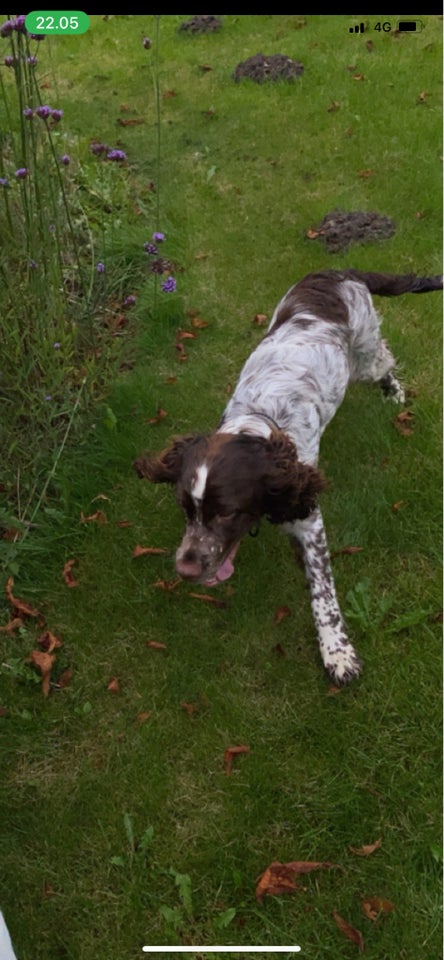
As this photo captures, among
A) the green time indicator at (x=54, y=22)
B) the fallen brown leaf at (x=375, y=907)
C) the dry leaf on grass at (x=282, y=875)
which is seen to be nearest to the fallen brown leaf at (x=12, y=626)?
the dry leaf on grass at (x=282, y=875)

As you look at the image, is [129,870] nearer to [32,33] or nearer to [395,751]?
[395,751]

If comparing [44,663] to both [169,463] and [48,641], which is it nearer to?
[48,641]

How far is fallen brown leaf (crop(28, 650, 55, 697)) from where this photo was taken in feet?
11.0

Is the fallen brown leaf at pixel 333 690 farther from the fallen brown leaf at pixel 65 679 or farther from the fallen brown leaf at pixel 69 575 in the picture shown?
the fallen brown leaf at pixel 69 575

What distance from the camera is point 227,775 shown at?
2975 millimetres

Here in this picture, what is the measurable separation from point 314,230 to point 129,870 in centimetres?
439

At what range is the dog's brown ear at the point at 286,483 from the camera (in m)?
2.86

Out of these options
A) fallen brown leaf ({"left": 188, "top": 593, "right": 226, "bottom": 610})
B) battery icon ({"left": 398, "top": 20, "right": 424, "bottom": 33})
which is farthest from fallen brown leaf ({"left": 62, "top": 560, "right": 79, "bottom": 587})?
battery icon ({"left": 398, "top": 20, "right": 424, "bottom": 33})

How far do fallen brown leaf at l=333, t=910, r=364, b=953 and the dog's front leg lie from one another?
37.0 inches

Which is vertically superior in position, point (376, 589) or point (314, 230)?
→ point (314, 230)

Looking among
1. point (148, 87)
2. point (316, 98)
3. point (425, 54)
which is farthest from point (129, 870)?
point (148, 87)

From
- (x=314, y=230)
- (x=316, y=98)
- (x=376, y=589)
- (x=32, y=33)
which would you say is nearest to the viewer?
(x=32, y=33)

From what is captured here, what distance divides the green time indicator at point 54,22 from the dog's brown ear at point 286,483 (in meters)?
1.97

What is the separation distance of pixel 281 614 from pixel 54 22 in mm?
2789
